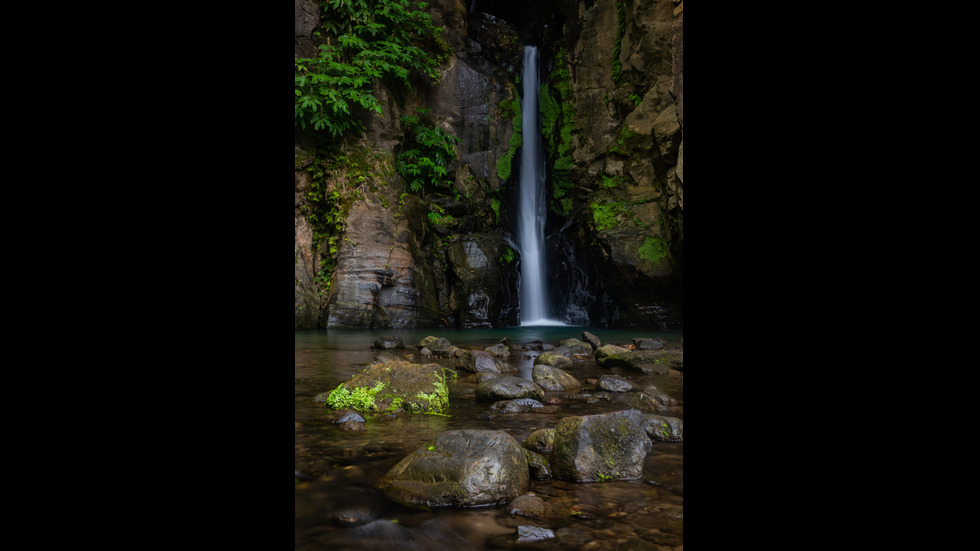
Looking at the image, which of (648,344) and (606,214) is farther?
Result: (606,214)

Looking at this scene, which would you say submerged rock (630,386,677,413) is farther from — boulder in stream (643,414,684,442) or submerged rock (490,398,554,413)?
submerged rock (490,398,554,413)

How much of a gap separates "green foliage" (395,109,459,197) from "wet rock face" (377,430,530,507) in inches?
531

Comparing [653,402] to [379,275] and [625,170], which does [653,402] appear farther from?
[625,170]

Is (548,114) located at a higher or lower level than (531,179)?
higher

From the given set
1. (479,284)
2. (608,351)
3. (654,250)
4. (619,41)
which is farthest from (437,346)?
(619,41)

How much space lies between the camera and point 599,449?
2.53m

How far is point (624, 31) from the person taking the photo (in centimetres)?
1523

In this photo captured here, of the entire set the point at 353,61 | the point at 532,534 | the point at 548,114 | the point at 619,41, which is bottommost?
the point at 532,534

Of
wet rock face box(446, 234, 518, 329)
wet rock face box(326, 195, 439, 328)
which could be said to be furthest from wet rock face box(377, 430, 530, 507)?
wet rock face box(446, 234, 518, 329)

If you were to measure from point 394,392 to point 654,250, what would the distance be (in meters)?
11.3
